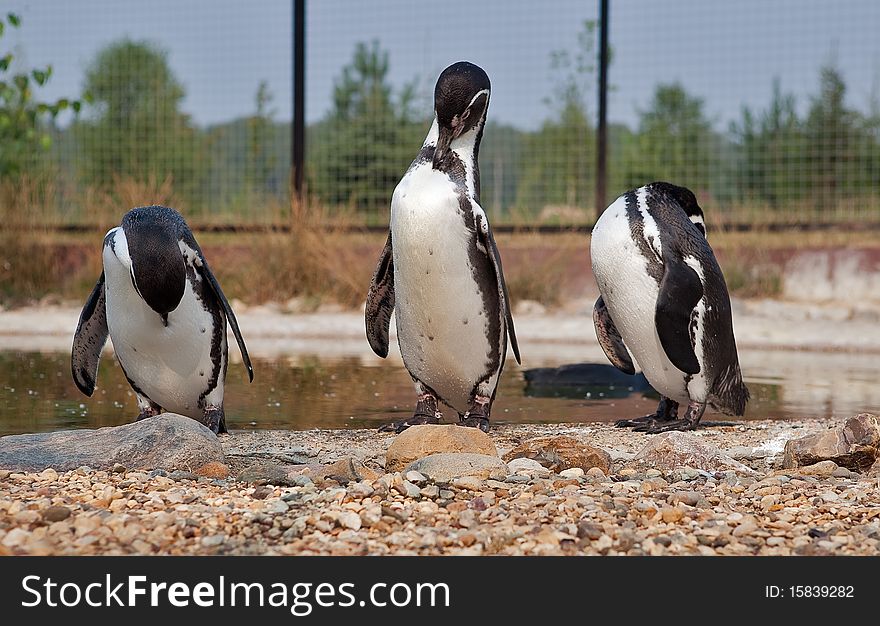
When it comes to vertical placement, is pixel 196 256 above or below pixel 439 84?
below

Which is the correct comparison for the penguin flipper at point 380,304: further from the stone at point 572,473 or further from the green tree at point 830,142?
the green tree at point 830,142

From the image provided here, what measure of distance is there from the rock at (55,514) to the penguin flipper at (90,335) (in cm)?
180

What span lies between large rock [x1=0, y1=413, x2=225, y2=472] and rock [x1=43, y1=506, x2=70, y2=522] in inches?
25.8

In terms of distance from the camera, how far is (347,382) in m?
5.96

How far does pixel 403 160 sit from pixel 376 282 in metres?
8.81

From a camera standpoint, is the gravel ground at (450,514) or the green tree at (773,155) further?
the green tree at (773,155)

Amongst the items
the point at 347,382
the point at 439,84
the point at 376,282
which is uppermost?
the point at 439,84

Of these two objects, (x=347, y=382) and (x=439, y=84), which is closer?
(x=439, y=84)

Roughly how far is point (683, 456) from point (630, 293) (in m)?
1.05

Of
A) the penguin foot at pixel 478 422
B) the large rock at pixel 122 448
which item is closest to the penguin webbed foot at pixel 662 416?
the penguin foot at pixel 478 422

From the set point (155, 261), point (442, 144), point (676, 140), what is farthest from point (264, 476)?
point (676, 140)

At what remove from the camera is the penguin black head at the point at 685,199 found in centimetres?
459
